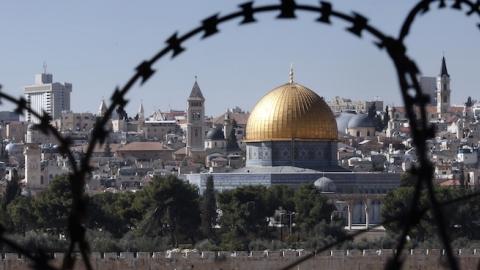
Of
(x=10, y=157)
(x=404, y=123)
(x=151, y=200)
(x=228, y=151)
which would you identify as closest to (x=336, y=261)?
(x=151, y=200)

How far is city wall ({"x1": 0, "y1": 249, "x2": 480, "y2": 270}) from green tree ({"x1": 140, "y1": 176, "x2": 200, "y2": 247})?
1323 cm

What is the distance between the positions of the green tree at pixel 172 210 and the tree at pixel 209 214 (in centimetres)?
30

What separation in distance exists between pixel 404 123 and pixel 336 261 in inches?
5556

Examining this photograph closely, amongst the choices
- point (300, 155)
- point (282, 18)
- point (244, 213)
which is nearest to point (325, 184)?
point (300, 155)

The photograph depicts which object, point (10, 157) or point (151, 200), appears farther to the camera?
point (10, 157)

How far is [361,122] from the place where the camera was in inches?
7101

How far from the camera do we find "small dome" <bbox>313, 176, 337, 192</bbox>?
85000 mm

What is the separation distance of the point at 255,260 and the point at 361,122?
126 metres

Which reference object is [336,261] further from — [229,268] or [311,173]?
[311,173]

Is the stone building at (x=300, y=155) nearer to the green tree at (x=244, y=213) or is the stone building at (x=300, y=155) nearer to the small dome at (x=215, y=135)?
the green tree at (x=244, y=213)

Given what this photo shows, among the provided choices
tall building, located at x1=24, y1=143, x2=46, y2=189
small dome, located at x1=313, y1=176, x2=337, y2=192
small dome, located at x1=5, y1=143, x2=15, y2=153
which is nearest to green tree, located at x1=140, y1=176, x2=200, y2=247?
small dome, located at x1=313, y1=176, x2=337, y2=192

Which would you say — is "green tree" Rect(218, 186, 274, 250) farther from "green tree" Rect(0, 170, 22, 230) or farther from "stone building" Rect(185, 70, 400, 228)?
"stone building" Rect(185, 70, 400, 228)

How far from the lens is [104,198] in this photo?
79.1 meters

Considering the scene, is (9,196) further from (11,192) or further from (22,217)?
(22,217)
